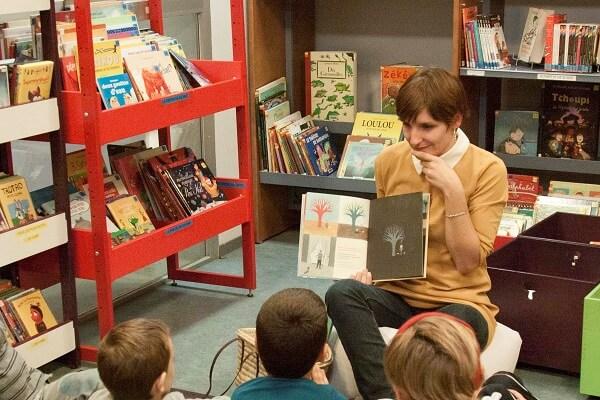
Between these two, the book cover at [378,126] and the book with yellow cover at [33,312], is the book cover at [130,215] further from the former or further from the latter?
the book cover at [378,126]

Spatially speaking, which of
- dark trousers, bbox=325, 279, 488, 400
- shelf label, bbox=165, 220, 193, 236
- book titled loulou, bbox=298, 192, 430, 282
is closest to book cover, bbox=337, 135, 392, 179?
shelf label, bbox=165, 220, 193, 236

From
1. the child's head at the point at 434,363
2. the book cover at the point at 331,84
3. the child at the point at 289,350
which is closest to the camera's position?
the child's head at the point at 434,363

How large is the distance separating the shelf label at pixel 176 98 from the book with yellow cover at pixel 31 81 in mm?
449

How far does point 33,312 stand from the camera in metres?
3.32

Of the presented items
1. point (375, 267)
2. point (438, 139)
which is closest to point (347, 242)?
point (375, 267)

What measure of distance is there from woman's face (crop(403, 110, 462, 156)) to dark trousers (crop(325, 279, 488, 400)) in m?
0.45

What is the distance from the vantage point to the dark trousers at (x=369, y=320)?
284 cm

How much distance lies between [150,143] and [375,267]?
153cm

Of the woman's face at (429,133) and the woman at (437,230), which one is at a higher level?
the woman's face at (429,133)

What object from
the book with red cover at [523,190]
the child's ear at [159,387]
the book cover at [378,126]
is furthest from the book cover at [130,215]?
the book with red cover at [523,190]

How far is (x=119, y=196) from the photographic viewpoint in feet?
12.0

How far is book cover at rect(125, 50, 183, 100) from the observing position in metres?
3.53

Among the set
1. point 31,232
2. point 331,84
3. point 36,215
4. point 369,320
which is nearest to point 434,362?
point 369,320

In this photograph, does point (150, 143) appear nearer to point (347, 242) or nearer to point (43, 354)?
point (43, 354)
